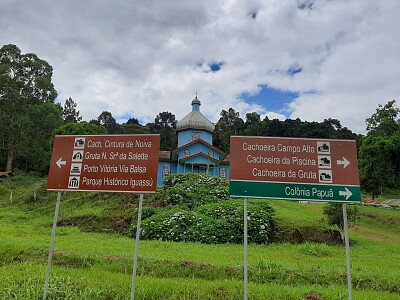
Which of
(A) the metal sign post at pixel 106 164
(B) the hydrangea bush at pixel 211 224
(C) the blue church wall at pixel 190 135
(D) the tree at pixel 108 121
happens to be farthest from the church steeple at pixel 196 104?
(D) the tree at pixel 108 121

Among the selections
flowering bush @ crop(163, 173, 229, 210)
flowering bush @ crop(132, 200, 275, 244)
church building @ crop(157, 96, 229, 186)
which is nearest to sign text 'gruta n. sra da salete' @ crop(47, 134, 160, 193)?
flowering bush @ crop(132, 200, 275, 244)

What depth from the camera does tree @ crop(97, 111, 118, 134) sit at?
238ft

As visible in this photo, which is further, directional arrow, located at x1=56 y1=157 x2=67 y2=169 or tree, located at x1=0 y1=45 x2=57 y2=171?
tree, located at x1=0 y1=45 x2=57 y2=171

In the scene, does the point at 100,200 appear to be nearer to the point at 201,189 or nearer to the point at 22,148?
the point at 201,189

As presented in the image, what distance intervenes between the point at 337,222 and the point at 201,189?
6.88 m

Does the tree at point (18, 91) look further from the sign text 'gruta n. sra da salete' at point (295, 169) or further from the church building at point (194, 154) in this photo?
the sign text 'gruta n. sra da salete' at point (295, 169)

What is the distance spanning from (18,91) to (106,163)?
39844 millimetres

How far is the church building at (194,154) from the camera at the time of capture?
33000 millimetres

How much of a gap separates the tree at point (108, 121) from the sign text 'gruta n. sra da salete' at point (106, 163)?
66829mm

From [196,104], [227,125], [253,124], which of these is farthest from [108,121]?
[196,104]

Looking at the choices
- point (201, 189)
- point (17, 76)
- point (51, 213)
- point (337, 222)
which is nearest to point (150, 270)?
point (337, 222)

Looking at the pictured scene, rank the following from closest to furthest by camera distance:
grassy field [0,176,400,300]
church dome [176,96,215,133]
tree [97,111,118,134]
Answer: grassy field [0,176,400,300] → church dome [176,96,215,133] → tree [97,111,118,134]

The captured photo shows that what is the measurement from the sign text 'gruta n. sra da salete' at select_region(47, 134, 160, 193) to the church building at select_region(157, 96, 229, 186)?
2657 centimetres

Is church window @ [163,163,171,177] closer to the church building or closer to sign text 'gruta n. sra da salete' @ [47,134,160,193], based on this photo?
the church building
